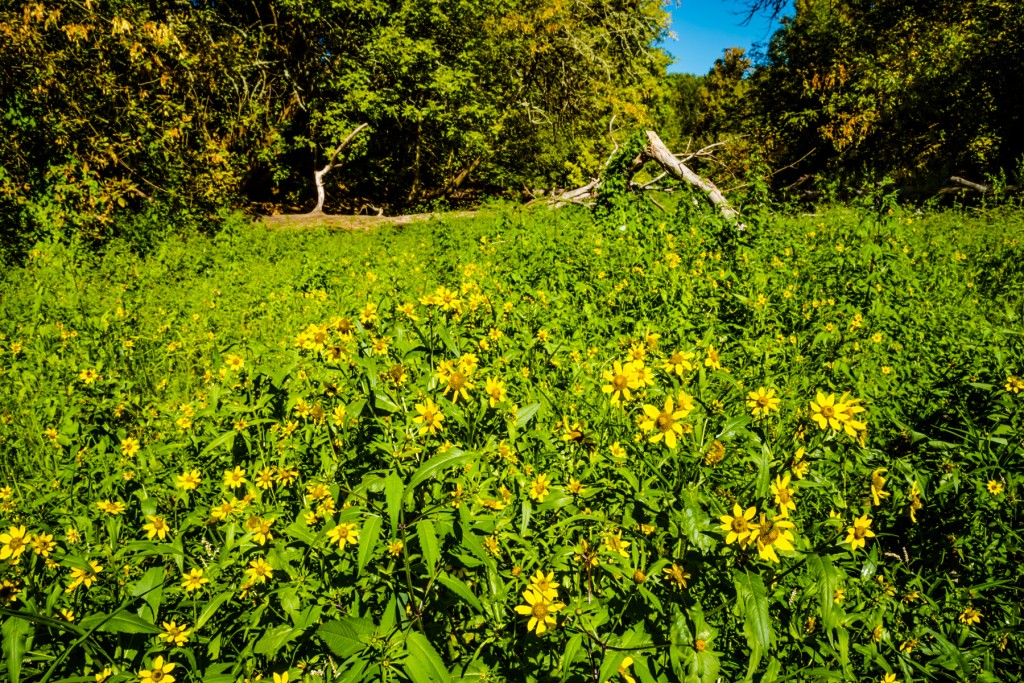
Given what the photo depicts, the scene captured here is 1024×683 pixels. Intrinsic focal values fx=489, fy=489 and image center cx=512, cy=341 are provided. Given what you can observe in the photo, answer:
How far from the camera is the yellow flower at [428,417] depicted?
1458 mm

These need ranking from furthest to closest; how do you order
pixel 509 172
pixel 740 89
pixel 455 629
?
1. pixel 740 89
2. pixel 509 172
3. pixel 455 629

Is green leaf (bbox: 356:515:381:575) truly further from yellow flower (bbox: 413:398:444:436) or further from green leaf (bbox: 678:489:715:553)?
green leaf (bbox: 678:489:715:553)

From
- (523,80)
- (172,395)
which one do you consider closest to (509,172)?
(523,80)

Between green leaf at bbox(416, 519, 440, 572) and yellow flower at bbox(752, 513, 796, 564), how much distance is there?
0.71m

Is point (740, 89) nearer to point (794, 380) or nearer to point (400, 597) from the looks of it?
point (794, 380)

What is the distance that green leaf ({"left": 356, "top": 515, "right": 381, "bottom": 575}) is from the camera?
3.66 ft

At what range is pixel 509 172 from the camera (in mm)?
15797

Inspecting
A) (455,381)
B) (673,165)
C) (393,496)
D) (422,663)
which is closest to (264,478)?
(455,381)

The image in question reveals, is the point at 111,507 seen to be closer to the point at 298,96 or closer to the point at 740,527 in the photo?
the point at 740,527

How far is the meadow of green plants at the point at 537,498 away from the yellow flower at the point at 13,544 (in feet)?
0.04

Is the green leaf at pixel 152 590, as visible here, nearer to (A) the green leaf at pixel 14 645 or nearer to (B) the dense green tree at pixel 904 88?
(A) the green leaf at pixel 14 645

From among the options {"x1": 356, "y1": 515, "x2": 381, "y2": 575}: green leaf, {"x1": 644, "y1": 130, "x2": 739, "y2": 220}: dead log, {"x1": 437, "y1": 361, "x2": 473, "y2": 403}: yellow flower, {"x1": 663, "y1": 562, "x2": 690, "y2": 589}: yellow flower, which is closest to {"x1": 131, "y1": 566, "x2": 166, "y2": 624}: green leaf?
{"x1": 356, "y1": 515, "x2": 381, "y2": 575}: green leaf

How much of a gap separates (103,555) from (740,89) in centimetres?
4233

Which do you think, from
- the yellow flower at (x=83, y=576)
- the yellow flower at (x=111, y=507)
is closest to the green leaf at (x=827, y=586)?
the yellow flower at (x=83, y=576)
